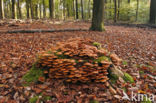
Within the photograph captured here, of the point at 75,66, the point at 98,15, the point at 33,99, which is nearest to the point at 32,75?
the point at 33,99

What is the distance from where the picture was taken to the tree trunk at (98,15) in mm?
8859

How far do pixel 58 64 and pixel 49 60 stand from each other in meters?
0.28

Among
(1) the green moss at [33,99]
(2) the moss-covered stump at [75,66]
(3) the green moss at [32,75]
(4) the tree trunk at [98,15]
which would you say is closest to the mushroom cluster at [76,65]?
(2) the moss-covered stump at [75,66]

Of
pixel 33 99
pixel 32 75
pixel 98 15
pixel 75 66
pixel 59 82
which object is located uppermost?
pixel 98 15

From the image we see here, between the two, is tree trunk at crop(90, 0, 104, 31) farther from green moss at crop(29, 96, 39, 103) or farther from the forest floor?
green moss at crop(29, 96, 39, 103)

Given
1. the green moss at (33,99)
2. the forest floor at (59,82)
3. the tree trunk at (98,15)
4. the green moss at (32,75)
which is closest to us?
the green moss at (33,99)

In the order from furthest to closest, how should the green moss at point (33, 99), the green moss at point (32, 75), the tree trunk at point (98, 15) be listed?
the tree trunk at point (98, 15) → the green moss at point (32, 75) → the green moss at point (33, 99)

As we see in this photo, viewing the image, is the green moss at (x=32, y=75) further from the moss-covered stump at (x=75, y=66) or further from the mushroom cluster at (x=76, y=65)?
the mushroom cluster at (x=76, y=65)

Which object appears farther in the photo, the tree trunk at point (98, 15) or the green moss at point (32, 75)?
the tree trunk at point (98, 15)

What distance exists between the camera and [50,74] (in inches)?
128

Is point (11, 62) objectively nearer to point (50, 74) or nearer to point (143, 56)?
point (50, 74)

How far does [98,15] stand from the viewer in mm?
9039

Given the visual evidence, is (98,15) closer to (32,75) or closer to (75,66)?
(75,66)

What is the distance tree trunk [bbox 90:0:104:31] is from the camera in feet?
29.1
